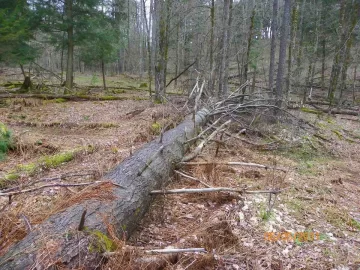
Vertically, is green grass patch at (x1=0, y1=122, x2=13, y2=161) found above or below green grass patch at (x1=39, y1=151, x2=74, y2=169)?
above

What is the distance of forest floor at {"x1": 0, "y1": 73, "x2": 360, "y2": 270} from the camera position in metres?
2.74

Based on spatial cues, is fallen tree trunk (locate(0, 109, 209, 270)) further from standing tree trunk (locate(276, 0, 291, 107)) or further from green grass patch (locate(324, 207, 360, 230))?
standing tree trunk (locate(276, 0, 291, 107))

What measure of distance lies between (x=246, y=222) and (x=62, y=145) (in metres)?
4.67

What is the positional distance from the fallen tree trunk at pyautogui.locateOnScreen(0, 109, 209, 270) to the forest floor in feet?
0.69

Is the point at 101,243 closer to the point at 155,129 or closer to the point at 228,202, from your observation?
the point at 228,202

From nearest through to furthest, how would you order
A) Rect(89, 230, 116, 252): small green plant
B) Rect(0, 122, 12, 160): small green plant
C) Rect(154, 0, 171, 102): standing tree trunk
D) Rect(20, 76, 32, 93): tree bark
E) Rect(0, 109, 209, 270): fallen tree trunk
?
Rect(0, 109, 209, 270): fallen tree trunk → Rect(89, 230, 116, 252): small green plant → Rect(0, 122, 12, 160): small green plant → Rect(154, 0, 171, 102): standing tree trunk → Rect(20, 76, 32, 93): tree bark

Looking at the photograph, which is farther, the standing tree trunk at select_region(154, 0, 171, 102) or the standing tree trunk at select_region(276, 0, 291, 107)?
the standing tree trunk at select_region(154, 0, 171, 102)

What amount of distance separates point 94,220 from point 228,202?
6.98ft

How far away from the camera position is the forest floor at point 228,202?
2.74 m

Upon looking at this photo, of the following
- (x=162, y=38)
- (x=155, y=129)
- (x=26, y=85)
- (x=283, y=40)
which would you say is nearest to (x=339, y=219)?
(x=155, y=129)

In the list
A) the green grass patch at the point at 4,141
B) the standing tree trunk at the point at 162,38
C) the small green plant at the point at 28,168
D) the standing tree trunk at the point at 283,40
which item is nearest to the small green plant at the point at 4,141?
the green grass patch at the point at 4,141

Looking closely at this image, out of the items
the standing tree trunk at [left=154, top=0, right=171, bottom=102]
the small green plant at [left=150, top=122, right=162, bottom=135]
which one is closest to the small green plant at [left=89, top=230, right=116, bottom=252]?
the small green plant at [left=150, top=122, right=162, bottom=135]

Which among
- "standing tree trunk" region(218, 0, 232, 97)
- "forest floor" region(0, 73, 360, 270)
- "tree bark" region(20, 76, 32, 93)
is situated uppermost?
"standing tree trunk" region(218, 0, 232, 97)

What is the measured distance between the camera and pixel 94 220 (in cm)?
243
